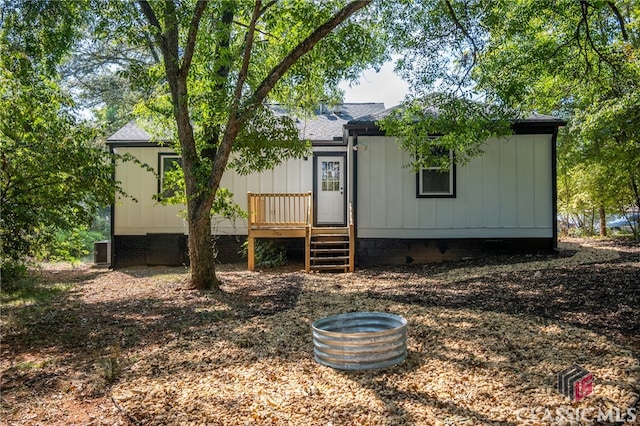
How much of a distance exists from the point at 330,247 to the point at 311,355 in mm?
6212

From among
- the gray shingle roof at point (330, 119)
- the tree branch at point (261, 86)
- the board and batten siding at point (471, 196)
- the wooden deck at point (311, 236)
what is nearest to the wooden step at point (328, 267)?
the wooden deck at point (311, 236)

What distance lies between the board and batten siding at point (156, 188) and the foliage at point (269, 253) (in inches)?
32.8

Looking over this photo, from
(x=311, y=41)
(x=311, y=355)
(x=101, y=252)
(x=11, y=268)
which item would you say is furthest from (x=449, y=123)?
(x=101, y=252)

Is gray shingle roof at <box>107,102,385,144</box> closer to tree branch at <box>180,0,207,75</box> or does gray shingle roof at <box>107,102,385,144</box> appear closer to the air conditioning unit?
the air conditioning unit

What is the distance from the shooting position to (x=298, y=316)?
206 inches

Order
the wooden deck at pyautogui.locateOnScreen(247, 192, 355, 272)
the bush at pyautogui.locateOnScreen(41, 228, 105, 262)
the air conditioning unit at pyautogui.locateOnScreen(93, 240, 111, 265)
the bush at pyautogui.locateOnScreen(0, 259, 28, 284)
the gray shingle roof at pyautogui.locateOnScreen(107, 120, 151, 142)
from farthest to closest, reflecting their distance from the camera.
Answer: the air conditioning unit at pyautogui.locateOnScreen(93, 240, 111, 265), the gray shingle roof at pyautogui.locateOnScreen(107, 120, 151, 142), the wooden deck at pyautogui.locateOnScreen(247, 192, 355, 272), the bush at pyautogui.locateOnScreen(41, 228, 105, 262), the bush at pyautogui.locateOnScreen(0, 259, 28, 284)

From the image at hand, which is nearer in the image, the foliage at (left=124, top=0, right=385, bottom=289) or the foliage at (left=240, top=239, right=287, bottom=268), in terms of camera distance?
the foliage at (left=124, top=0, right=385, bottom=289)

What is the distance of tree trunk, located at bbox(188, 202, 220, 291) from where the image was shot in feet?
22.3

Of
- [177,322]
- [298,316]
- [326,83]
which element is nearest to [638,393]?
[298,316]

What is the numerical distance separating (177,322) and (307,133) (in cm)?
739

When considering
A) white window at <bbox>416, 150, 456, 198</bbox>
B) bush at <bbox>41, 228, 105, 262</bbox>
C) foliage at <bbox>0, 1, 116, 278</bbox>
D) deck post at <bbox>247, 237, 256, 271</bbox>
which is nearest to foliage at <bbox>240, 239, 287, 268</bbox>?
deck post at <bbox>247, 237, 256, 271</bbox>

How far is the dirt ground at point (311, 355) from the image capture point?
111 inches

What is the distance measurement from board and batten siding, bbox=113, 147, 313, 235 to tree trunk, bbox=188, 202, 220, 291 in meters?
4.33

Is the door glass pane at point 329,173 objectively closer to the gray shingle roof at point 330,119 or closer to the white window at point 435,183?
the gray shingle roof at point 330,119
